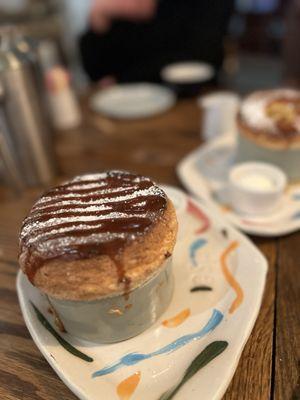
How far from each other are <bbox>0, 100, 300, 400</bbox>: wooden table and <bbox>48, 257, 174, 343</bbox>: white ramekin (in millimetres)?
94

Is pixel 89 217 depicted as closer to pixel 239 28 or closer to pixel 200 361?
pixel 200 361

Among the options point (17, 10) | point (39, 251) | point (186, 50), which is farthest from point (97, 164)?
point (17, 10)

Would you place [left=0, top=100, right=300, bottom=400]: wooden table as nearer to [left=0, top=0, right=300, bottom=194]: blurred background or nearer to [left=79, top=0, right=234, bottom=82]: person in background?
[left=0, top=0, right=300, bottom=194]: blurred background

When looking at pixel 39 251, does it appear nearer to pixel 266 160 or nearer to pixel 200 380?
pixel 200 380

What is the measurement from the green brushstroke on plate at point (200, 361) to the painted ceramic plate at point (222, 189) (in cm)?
35

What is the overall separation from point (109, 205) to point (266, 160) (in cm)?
58

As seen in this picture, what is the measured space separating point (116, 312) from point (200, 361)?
161 mm

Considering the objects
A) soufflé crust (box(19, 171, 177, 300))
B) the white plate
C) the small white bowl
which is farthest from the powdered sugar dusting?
the white plate

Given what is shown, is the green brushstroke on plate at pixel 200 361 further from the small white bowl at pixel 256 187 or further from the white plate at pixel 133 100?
the white plate at pixel 133 100

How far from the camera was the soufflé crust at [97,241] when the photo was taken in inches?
22.5

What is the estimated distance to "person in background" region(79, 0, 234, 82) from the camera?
2082mm

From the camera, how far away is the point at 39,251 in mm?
593

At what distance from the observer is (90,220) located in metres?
0.62

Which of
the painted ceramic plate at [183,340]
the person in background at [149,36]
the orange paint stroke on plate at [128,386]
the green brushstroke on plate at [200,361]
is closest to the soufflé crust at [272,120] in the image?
the painted ceramic plate at [183,340]
